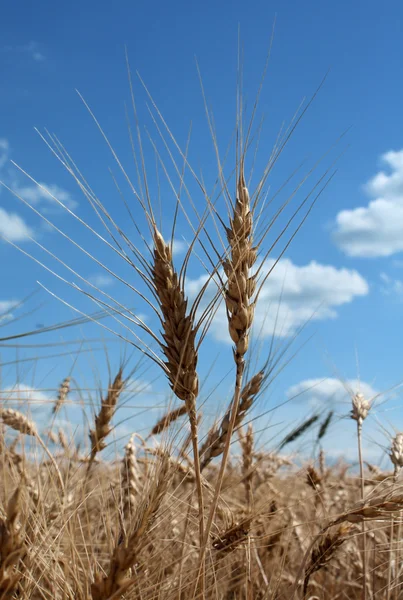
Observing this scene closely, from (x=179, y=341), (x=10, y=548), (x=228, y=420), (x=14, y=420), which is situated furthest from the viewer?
(x=14, y=420)

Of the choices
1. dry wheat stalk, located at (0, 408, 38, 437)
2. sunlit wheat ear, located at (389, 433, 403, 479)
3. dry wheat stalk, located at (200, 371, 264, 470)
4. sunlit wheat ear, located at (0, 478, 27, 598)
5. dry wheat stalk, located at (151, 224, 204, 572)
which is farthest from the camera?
dry wheat stalk, located at (0, 408, 38, 437)

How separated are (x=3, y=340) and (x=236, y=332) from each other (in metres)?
0.65

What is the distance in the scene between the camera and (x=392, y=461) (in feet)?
9.39

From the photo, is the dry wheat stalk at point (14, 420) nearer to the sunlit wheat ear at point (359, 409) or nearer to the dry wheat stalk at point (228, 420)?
the dry wheat stalk at point (228, 420)

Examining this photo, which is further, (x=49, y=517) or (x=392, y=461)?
(x=392, y=461)

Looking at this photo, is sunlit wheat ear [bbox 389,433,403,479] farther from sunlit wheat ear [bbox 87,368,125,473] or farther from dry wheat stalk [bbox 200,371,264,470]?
sunlit wheat ear [bbox 87,368,125,473]

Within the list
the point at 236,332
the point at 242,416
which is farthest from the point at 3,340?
→ the point at 242,416

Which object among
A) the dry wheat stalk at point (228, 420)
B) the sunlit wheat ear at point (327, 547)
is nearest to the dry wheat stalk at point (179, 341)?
the dry wheat stalk at point (228, 420)

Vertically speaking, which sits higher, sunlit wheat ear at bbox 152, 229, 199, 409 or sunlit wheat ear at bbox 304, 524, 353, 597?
sunlit wheat ear at bbox 152, 229, 199, 409

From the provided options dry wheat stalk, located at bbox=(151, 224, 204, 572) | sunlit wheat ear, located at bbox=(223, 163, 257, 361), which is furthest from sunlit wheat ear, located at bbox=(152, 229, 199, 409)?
sunlit wheat ear, located at bbox=(223, 163, 257, 361)

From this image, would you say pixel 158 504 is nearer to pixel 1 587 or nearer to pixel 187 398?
pixel 187 398

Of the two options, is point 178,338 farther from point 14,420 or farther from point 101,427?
point 14,420

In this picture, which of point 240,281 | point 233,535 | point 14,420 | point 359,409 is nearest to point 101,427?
point 14,420

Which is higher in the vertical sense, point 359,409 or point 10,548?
point 359,409
